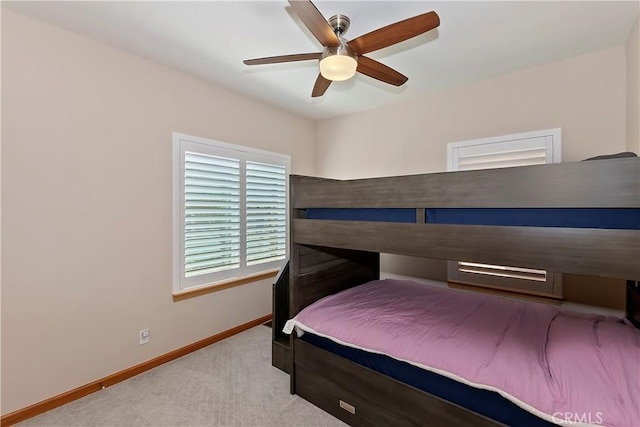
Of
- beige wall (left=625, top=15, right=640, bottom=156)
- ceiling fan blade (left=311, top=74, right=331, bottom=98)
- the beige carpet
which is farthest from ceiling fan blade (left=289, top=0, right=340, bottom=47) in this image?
the beige carpet

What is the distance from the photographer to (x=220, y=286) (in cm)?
296

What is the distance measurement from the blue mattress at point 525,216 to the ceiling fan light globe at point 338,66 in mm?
848

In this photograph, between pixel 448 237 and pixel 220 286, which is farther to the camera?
pixel 220 286

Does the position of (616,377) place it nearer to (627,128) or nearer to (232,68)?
(627,128)

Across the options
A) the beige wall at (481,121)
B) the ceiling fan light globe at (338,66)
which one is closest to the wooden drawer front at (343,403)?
the beige wall at (481,121)

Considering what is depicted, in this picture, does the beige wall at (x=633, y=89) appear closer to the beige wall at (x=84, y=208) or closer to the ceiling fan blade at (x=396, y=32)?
the ceiling fan blade at (x=396, y=32)

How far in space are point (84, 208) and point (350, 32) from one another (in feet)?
7.62

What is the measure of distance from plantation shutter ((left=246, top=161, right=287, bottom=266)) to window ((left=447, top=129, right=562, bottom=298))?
1.97 m

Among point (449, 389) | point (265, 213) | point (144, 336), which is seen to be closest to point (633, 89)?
point (449, 389)

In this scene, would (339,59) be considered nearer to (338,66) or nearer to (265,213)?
(338,66)

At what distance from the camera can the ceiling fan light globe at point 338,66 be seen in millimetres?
1655

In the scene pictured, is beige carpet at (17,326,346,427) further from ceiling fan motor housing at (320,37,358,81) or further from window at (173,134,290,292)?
ceiling fan motor housing at (320,37,358,81)

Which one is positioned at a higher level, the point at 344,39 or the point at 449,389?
the point at 344,39

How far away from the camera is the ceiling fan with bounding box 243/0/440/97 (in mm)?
1405
